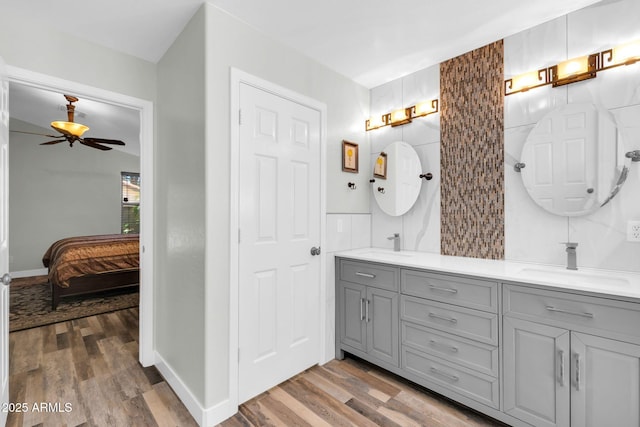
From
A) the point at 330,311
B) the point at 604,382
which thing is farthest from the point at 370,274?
the point at 604,382

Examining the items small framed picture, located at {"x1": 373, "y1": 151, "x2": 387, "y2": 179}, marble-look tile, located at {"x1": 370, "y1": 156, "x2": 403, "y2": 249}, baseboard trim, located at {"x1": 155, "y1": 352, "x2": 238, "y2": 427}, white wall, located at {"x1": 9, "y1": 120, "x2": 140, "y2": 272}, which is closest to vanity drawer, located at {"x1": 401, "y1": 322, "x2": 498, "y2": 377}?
marble-look tile, located at {"x1": 370, "y1": 156, "x2": 403, "y2": 249}

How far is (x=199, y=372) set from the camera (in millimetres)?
1791

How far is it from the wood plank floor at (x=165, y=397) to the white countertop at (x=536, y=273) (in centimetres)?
88

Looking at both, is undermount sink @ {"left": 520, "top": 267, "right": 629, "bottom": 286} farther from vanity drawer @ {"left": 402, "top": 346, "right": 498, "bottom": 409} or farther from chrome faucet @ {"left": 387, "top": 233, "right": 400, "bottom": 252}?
chrome faucet @ {"left": 387, "top": 233, "right": 400, "bottom": 252}

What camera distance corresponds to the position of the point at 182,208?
1.99 metres

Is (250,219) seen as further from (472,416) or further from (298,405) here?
(472,416)

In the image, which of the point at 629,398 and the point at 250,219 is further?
the point at 250,219

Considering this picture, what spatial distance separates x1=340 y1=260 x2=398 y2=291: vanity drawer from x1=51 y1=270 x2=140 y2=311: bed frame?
10.8 ft

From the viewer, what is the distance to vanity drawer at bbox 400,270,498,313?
5.51ft

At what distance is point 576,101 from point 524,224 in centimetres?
81

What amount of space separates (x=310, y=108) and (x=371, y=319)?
171 centimetres

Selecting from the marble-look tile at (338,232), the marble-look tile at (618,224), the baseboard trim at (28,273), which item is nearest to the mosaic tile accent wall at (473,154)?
the marble-look tile at (618,224)

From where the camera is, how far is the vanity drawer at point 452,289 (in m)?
1.68

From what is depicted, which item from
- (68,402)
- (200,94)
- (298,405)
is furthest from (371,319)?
(68,402)
